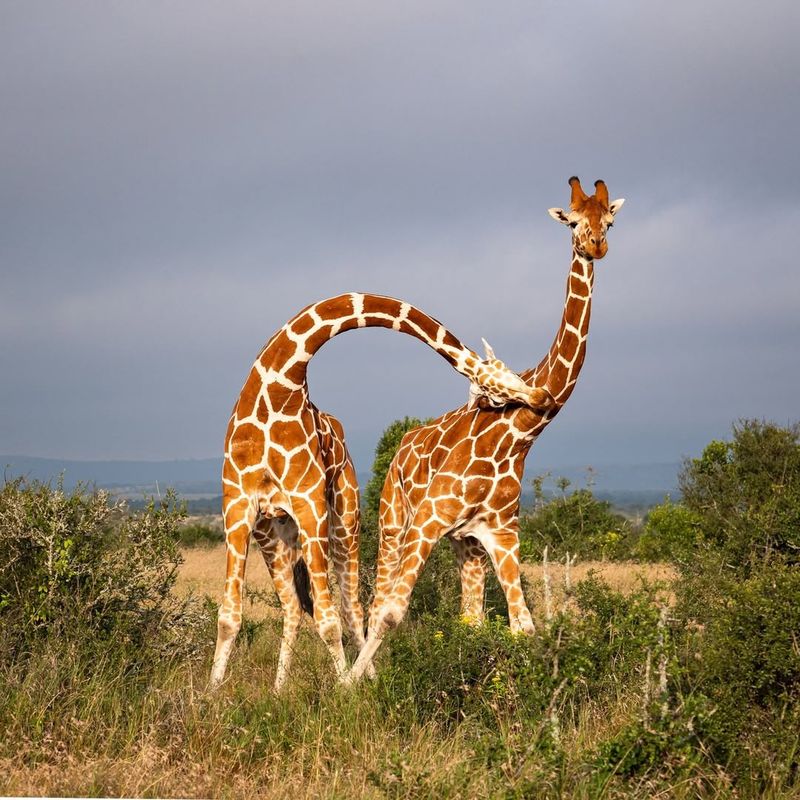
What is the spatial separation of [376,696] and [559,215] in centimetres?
392

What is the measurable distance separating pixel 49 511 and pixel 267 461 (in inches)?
77.9

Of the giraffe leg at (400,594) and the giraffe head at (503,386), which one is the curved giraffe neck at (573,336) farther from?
the giraffe leg at (400,594)

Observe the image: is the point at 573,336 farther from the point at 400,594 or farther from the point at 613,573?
the point at 613,573

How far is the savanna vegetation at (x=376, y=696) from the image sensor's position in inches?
190

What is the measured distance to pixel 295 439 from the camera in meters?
6.97

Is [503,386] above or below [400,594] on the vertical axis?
above

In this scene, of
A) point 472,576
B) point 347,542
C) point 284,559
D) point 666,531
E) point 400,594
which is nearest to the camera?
point 400,594

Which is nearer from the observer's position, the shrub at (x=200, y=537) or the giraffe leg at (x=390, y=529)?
the giraffe leg at (x=390, y=529)

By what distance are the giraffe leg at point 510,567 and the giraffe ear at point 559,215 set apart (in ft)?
8.23

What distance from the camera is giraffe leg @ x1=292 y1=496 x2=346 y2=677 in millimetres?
6840

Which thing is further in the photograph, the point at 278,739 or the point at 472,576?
the point at 472,576

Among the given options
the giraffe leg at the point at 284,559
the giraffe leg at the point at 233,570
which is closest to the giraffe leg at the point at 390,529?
the giraffe leg at the point at 284,559

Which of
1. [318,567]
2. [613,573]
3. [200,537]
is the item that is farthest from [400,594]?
[200,537]

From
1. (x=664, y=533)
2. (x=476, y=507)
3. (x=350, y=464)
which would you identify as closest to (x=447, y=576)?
(x=350, y=464)
